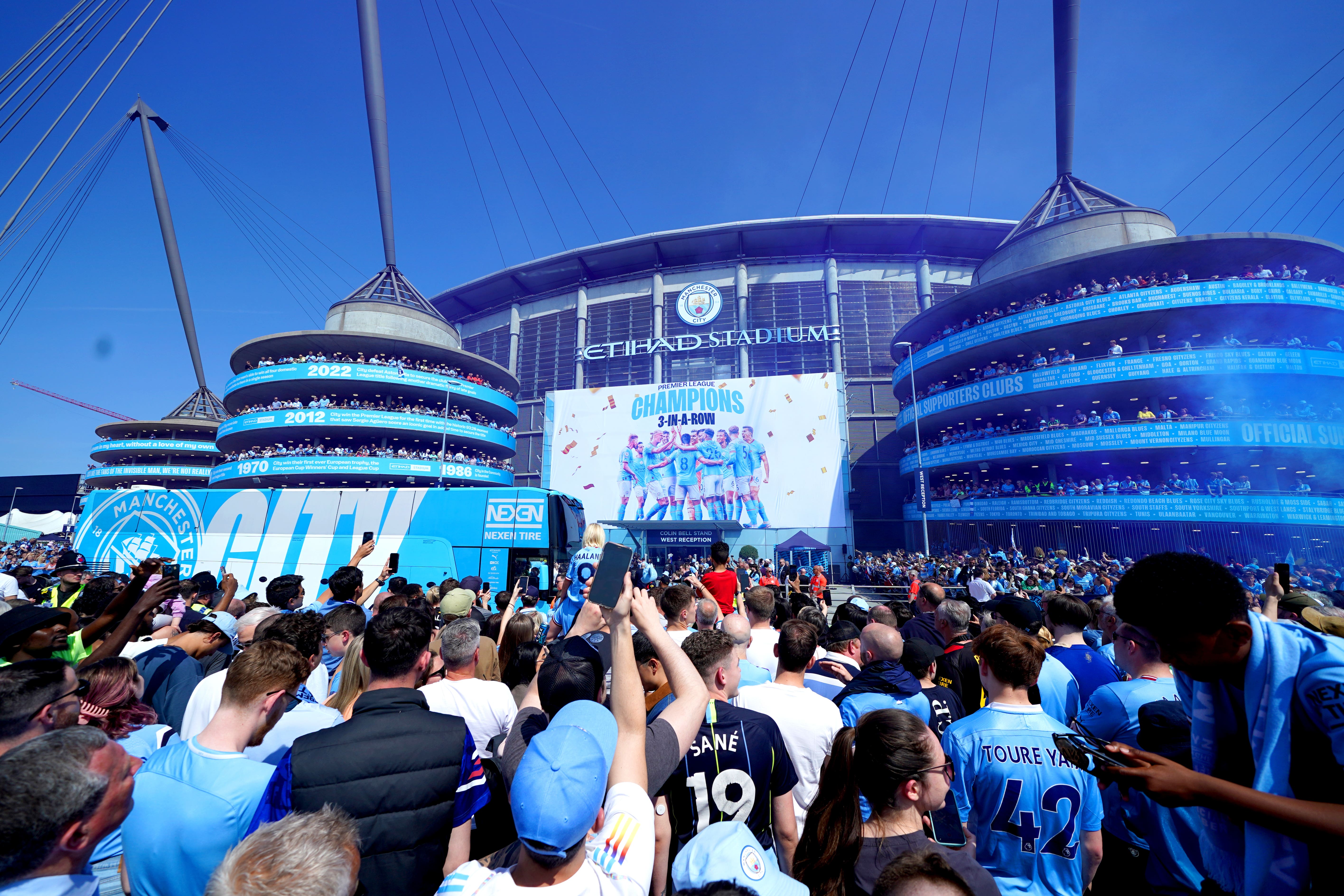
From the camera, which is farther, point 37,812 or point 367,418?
point 367,418

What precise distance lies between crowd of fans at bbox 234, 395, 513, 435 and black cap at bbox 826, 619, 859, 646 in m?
37.7

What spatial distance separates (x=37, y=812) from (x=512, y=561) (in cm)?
1526

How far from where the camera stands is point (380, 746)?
230cm

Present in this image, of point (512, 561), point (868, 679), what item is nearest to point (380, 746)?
point (868, 679)

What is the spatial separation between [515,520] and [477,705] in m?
13.6

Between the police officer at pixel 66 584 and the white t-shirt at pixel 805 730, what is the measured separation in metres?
8.28

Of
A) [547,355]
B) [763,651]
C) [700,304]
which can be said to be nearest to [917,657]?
[763,651]

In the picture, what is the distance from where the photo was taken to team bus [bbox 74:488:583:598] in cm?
1603

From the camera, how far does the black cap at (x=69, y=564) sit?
8242mm

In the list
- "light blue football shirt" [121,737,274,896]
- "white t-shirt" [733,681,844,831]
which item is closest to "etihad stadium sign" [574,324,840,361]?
"white t-shirt" [733,681,844,831]

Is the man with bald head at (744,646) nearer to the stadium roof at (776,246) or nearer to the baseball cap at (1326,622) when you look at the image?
the baseball cap at (1326,622)

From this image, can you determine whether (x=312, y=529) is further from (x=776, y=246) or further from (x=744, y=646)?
(x=776, y=246)

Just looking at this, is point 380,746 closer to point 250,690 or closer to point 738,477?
point 250,690

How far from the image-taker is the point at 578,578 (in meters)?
3.04
